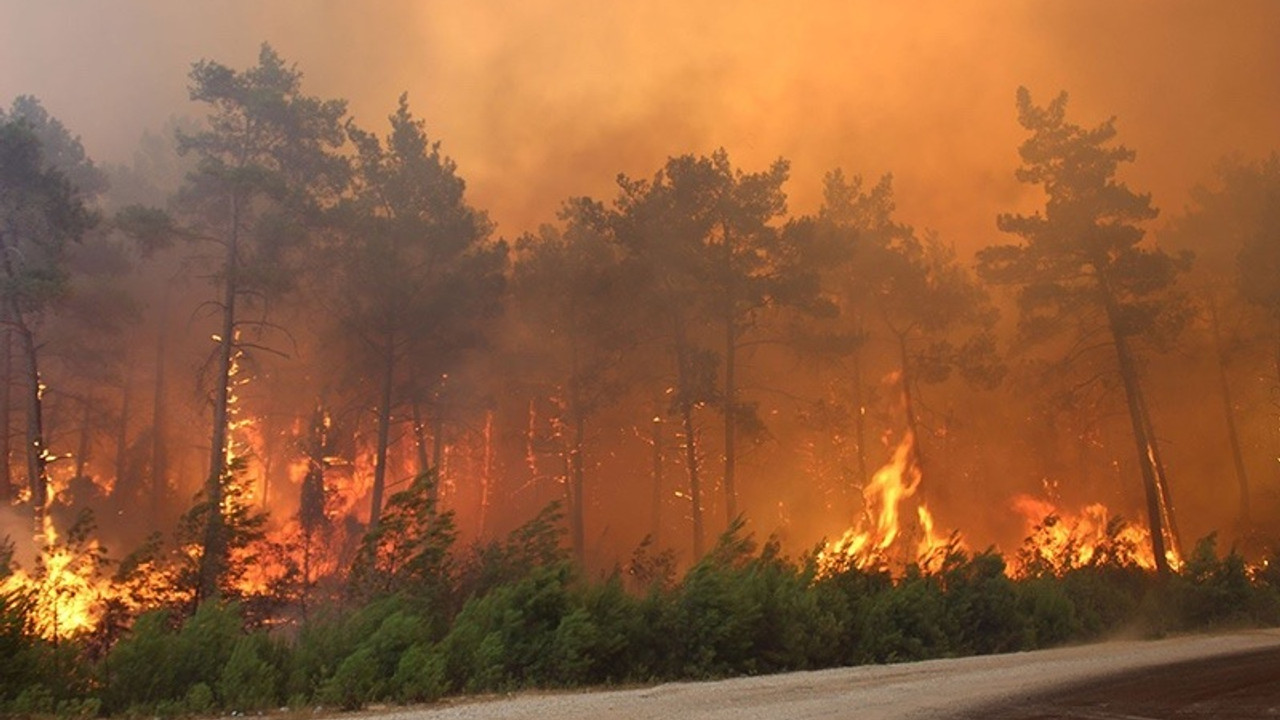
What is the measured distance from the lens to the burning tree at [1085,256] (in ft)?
108

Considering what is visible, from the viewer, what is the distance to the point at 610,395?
127ft

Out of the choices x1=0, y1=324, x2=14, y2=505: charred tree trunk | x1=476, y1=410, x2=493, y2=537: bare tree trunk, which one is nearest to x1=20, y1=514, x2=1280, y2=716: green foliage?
x1=0, y1=324, x2=14, y2=505: charred tree trunk

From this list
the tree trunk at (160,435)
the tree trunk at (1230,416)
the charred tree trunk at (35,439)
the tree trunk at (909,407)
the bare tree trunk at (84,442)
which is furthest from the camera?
the tree trunk at (909,407)

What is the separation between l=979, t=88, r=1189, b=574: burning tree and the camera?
108ft

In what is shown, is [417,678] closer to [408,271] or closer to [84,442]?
[408,271]

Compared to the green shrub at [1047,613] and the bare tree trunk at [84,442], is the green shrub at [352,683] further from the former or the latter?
the bare tree trunk at [84,442]

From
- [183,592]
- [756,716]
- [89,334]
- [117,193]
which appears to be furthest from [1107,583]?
[117,193]

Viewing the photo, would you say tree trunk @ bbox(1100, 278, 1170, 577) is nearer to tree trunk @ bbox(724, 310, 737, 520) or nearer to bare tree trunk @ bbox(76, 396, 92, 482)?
tree trunk @ bbox(724, 310, 737, 520)

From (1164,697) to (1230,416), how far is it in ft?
114

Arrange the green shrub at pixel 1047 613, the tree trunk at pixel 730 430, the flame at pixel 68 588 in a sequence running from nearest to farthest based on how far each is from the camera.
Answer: the flame at pixel 68 588
the green shrub at pixel 1047 613
the tree trunk at pixel 730 430

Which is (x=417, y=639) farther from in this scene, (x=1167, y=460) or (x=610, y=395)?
(x=1167, y=460)

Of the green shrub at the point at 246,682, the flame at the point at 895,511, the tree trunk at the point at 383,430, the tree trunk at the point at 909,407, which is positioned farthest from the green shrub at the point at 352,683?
the tree trunk at the point at 909,407

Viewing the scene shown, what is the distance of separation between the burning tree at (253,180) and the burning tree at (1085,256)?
23.3 m

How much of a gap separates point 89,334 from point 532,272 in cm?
1660
